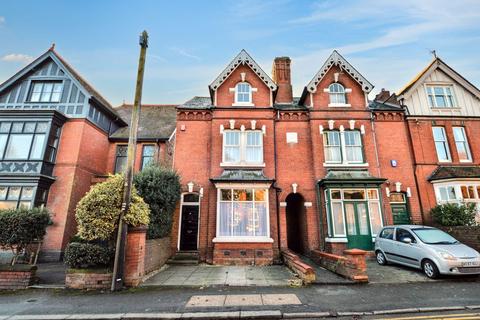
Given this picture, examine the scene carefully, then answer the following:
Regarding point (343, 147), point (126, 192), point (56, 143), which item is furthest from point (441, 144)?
point (56, 143)

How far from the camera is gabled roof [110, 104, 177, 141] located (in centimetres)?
1886

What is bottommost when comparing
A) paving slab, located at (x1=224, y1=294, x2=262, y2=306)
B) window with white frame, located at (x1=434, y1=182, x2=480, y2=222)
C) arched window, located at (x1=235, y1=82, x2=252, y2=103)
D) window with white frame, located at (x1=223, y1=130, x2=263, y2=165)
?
paving slab, located at (x1=224, y1=294, x2=262, y2=306)

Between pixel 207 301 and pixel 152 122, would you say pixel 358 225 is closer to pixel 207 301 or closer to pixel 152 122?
pixel 207 301

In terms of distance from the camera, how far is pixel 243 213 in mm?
13094

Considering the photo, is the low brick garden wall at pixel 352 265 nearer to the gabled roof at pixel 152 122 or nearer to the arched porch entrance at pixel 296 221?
the arched porch entrance at pixel 296 221

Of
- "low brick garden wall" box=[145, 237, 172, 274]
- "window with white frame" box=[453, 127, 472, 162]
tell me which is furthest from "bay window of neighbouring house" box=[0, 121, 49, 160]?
"window with white frame" box=[453, 127, 472, 162]

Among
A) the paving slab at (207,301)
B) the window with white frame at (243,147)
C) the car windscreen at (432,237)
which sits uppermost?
the window with white frame at (243,147)

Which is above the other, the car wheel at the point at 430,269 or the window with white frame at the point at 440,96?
the window with white frame at the point at 440,96

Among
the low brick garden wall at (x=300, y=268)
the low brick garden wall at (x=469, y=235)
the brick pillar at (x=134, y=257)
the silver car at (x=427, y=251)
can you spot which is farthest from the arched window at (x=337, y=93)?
the brick pillar at (x=134, y=257)

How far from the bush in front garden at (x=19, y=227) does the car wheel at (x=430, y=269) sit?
1493 cm

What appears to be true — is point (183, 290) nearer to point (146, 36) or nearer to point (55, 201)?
point (146, 36)

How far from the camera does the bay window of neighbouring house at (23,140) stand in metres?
14.9

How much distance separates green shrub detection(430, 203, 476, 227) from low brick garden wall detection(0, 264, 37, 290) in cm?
1890

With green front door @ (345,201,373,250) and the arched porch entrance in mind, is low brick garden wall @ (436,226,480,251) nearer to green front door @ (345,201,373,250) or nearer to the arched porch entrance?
green front door @ (345,201,373,250)
